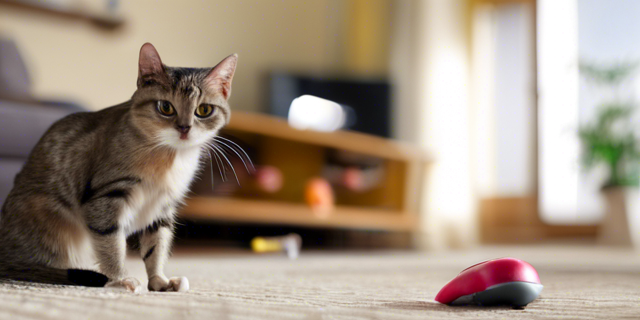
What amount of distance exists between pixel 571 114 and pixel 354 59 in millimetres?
1689

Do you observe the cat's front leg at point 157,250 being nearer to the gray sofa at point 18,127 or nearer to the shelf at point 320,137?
the gray sofa at point 18,127

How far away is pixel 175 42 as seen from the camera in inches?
116

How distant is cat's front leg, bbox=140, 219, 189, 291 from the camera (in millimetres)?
872

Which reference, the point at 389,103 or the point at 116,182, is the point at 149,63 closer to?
the point at 116,182

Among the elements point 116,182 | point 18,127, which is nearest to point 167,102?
point 116,182

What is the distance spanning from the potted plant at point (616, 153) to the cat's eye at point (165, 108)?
131 inches

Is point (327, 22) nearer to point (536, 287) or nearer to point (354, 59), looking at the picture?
point (354, 59)

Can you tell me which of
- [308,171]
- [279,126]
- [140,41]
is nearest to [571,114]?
[308,171]

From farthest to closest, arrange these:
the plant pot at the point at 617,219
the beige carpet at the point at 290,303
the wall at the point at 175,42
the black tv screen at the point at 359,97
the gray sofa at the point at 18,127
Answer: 1. the plant pot at the point at 617,219
2. the black tv screen at the point at 359,97
3. the wall at the point at 175,42
4. the gray sofa at the point at 18,127
5. the beige carpet at the point at 290,303

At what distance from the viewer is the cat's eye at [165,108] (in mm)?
848

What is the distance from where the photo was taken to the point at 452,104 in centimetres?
358

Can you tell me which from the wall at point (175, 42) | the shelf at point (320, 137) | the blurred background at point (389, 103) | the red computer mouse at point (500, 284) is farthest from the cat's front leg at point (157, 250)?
the wall at point (175, 42)

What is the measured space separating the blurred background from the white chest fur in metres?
0.91

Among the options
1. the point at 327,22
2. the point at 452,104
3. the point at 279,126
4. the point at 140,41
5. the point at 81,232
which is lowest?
the point at 81,232
